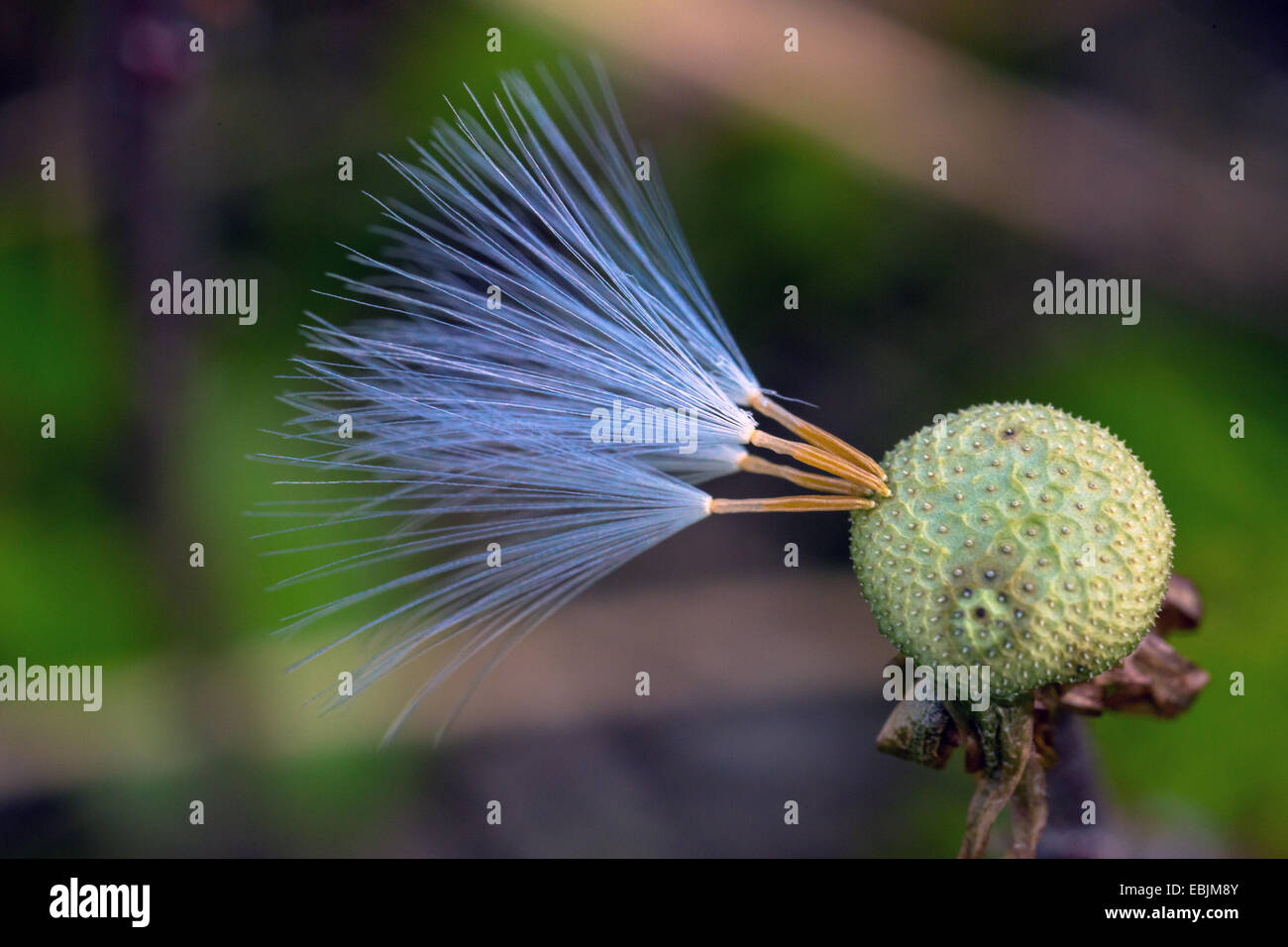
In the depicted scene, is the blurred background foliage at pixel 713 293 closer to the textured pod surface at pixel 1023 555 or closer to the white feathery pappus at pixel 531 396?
the white feathery pappus at pixel 531 396

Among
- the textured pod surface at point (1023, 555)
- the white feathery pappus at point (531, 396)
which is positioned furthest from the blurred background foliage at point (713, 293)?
the textured pod surface at point (1023, 555)

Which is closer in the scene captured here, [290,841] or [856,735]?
[290,841]

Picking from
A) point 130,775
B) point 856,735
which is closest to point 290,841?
point 130,775

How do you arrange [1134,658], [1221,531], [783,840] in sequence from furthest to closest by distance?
[783,840] → [1221,531] → [1134,658]

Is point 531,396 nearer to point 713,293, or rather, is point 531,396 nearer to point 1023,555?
point 1023,555

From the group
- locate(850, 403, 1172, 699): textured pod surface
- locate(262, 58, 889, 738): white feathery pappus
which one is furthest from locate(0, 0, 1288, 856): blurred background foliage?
locate(850, 403, 1172, 699): textured pod surface

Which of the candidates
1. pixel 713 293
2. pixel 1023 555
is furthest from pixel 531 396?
pixel 713 293
